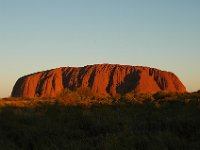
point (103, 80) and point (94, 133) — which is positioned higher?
point (103, 80)

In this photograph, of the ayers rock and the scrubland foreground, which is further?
the ayers rock

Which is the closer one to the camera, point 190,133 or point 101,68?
point 190,133

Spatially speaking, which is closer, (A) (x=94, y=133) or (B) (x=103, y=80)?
(A) (x=94, y=133)

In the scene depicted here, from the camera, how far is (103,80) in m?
98.9

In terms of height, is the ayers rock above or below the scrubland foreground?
above

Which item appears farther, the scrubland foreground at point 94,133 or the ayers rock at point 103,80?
the ayers rock at point 103,80

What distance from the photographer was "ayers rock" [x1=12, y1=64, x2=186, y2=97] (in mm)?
94938

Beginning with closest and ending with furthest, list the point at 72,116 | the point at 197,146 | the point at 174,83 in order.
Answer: the point at 197,146
the point at 72,116
the point at 174,83

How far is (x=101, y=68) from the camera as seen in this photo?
338 ft

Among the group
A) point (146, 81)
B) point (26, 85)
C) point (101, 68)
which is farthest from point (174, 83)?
A: point (26, 85)

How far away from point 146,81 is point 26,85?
102 ft

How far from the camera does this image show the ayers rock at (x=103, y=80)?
311 feet

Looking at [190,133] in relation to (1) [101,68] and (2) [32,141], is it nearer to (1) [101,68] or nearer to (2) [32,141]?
(2) [32,141]

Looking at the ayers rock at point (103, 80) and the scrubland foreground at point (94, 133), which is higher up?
the ayers rock at point (103, 80)
